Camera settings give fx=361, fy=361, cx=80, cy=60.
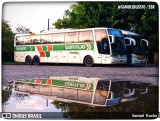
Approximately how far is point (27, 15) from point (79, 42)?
173 cm

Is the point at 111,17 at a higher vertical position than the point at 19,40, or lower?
higher

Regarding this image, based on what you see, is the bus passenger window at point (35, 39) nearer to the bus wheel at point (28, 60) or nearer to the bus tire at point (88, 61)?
the bus wheel at point (28, 60)

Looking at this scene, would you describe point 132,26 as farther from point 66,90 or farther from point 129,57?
point 66,90

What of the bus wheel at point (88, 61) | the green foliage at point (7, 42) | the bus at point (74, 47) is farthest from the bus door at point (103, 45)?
the green foliage at point (7, 42)

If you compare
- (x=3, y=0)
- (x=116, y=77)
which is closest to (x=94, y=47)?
(x=116, y=77)

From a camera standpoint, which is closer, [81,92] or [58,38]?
[81,92]

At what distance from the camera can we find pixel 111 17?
231 inches

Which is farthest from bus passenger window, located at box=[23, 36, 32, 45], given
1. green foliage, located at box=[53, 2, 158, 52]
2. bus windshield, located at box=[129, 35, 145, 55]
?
bus windshield, located at box=[129, 35, 145, 55]

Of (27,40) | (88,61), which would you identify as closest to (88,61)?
(88,61)

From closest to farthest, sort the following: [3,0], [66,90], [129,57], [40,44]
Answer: [3,0] < [66,90] < [129,57] < [40,44]

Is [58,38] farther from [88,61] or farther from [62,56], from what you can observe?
[88,61]

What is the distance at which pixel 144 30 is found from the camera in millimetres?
5902

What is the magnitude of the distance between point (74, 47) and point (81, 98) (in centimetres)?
154

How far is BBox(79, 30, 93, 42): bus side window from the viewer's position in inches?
257
